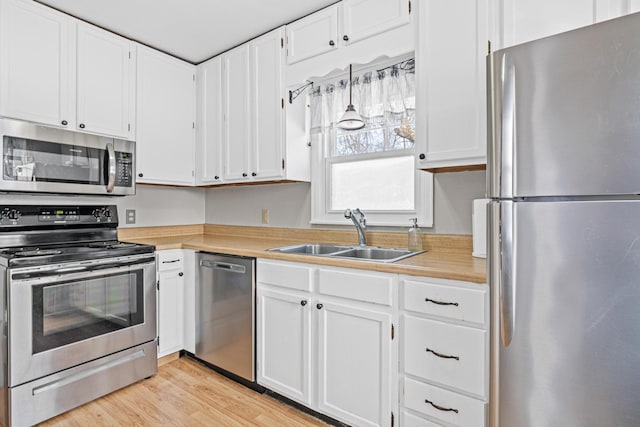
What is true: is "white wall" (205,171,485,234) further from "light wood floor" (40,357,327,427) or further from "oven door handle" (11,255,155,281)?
"light wood floor" (40,357,327,427)

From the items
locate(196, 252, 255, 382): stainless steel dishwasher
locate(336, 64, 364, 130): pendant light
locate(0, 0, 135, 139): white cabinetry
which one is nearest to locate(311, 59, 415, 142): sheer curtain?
locate(336, 64, 364, 130): pendant light

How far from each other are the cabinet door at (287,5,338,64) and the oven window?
5.80 feet

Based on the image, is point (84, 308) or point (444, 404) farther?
point (84, 308)

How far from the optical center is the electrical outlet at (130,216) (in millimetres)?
2863

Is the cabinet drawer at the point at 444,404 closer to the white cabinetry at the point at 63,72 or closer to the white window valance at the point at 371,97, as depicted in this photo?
the white window valance at the point at 371,97

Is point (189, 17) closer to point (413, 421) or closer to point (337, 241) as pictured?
point (337, 241)

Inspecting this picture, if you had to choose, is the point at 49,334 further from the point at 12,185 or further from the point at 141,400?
the point at 12,185

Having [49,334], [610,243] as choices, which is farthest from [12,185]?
[610,243]

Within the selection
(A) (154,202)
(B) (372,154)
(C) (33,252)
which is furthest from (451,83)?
(A) (154,202)

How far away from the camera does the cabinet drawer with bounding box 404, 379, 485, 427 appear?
1.41 metres

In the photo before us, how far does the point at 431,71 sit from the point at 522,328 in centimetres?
134

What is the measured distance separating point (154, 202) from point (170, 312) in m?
1.05

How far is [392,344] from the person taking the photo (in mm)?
1609

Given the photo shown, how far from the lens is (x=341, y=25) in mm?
2127
